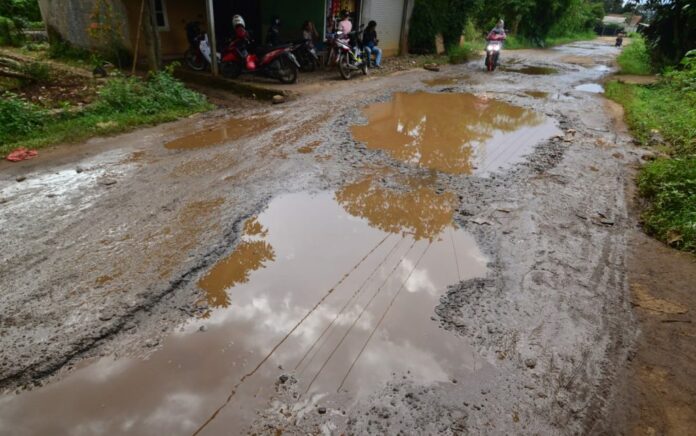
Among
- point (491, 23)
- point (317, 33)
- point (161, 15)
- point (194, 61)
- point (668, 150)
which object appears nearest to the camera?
point (668, 150)

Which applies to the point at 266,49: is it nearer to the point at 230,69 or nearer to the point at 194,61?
the point at 230,69

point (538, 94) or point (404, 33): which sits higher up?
point (404, 33)

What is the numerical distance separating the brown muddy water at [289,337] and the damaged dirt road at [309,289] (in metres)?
0.01

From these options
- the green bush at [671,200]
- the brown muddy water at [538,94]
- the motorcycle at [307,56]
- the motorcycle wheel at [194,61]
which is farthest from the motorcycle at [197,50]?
the green bush at [671,200]

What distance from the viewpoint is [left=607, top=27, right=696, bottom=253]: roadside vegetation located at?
3.90 m

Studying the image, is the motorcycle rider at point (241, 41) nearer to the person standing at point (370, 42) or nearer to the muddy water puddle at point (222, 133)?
the muddy water puddle at point (222, 133)

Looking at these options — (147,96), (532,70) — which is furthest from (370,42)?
(147,96)

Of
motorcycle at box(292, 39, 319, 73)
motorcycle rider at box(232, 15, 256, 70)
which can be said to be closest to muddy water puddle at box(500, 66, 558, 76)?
motorcycle at box(292, 39, 319, 73)

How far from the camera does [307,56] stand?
11.0 m

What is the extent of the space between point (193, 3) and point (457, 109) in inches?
316

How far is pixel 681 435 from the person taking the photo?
2031mm

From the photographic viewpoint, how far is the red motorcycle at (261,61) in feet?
29.4

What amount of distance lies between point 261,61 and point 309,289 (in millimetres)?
7536

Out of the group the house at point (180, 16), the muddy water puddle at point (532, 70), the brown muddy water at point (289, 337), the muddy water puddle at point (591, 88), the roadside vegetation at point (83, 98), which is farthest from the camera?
the muddy water puddle at point (532, 70)
